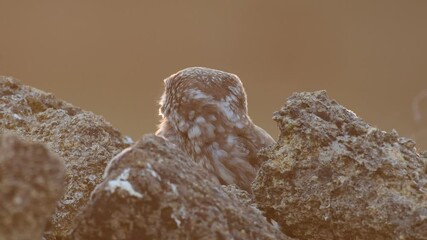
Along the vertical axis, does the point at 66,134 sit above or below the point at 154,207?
above

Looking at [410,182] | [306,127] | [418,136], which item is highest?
[418,136]

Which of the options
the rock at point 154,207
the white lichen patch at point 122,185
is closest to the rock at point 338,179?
the rock at point 154,207

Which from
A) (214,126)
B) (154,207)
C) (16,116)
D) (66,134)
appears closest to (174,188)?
(154,207)

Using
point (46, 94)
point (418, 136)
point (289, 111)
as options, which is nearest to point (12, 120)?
point (46, 94)

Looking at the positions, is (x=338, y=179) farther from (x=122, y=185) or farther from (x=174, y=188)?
(x=122, y=185)

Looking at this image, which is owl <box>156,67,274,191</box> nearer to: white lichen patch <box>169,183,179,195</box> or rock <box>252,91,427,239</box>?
rock <box>252,91,427,239</box>

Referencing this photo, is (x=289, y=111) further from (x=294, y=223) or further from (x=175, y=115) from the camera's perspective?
(x=175, y=115)

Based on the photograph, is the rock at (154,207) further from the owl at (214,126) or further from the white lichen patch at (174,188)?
the owl at (214,126)
